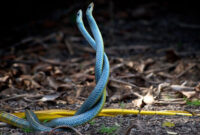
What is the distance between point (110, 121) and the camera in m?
3.20

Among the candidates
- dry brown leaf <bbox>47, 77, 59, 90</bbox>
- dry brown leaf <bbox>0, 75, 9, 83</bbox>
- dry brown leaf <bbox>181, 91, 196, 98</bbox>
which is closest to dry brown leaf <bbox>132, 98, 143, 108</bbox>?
dry brown leaf <bbox>181, 91, 196, 98</bbox>

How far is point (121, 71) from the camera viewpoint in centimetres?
542

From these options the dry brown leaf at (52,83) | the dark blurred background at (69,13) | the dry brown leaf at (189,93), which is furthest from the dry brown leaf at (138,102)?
the dark blurred background at (69,13)

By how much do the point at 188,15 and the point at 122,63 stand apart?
437 centimetres

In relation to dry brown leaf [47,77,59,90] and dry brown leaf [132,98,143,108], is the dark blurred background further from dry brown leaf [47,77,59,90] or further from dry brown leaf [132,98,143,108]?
dry brown leaf [132,98,143,108]

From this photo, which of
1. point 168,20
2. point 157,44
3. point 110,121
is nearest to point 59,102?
point 110,121

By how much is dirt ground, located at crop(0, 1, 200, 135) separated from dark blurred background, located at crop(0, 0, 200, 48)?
0.18ft

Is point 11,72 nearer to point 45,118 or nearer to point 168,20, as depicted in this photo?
point 45,118

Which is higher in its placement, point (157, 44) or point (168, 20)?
point (168, 20)

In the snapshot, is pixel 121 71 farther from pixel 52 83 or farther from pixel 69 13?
pixel 69 13

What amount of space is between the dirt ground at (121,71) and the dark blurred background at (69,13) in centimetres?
6

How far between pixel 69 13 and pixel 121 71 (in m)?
4.47

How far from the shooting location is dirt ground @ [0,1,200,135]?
322cm

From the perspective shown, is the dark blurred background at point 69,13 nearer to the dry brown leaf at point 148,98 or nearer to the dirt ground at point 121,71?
the dirt ground at point 121,71
